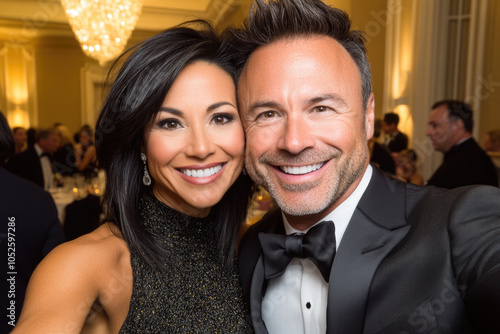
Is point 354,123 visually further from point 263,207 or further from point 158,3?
point 158,3

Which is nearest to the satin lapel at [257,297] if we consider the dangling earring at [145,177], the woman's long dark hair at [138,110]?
the woman's long dark hair at [138,110]

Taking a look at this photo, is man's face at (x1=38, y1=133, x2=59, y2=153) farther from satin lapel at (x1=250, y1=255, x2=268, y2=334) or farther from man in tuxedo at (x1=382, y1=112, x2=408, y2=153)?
satin lapel at (x1=250, y1=255, x2=268, y2=334)

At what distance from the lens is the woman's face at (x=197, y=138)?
57.0 inches

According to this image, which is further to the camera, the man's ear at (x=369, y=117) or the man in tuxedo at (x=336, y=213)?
the man's ear at (x=369, y=117)

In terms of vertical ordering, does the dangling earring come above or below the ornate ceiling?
below

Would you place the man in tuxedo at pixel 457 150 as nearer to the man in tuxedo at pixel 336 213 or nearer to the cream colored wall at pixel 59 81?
the man in tuxedo at pixel 336 213

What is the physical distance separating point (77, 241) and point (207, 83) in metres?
0.65

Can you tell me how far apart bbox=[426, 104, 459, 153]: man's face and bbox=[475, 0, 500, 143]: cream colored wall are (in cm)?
159

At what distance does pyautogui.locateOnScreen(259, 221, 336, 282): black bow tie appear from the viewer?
1.29m

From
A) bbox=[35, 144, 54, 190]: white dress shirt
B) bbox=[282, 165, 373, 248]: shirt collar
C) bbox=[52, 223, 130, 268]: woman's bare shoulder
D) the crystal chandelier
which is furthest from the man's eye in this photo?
bbox=[35, 144, 54, 190]: white dress shirt

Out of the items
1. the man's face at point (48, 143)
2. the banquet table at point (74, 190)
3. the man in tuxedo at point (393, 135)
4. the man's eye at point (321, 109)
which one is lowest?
the banquet table at point (74, 190)

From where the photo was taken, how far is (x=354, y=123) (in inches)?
55.5

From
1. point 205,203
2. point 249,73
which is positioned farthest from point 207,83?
point 205,203

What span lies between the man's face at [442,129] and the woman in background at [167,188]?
131 inches
